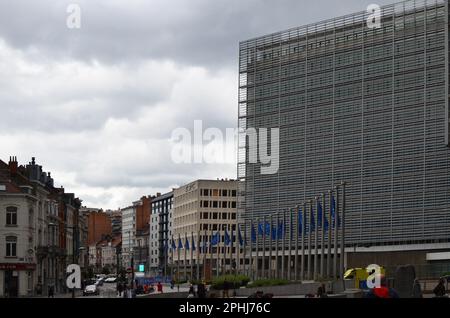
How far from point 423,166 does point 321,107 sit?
85.3 ft

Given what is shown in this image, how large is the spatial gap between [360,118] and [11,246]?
259 feet

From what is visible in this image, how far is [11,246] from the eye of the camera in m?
92.1

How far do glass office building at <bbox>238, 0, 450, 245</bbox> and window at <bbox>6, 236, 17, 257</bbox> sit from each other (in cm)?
7093

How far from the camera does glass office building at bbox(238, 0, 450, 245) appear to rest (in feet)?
471

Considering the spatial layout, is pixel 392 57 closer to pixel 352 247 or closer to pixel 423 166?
pixel 423 166

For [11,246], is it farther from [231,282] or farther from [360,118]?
[360,118]

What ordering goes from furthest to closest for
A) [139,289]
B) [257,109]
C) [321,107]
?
[257,109] → [321,107] → [139,289]

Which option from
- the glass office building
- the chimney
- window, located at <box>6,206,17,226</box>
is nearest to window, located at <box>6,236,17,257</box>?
window, located at <box>6,206,17,226</box>

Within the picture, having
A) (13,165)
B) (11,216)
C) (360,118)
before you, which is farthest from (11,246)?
(360,118)

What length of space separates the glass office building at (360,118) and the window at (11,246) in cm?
7093

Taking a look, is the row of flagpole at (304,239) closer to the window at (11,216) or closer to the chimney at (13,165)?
the window at (11,216)

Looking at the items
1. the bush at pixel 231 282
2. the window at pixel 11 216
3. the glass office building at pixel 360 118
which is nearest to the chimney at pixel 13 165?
the window at pixel 11 216

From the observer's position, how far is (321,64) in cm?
16325

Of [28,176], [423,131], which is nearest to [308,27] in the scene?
[423,131]
